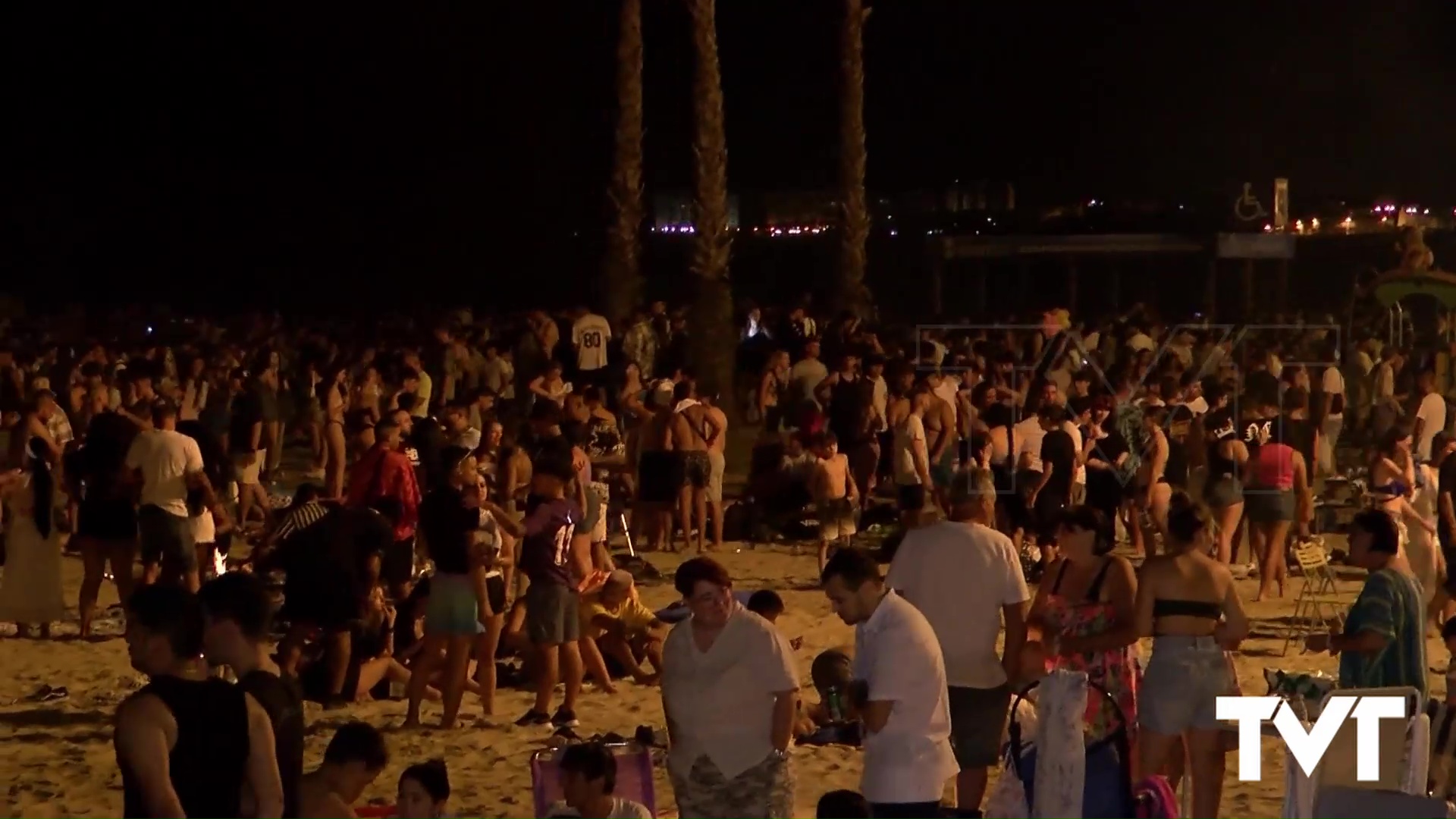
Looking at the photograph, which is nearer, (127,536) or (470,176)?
(127,536)

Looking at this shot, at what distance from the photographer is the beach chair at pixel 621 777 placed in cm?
669

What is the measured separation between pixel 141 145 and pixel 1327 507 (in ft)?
128

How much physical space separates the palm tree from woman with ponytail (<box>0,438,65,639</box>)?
1290cm

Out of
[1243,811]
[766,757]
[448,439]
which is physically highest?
[448,439]

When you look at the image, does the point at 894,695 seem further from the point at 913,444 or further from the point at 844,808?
the point at 913,444

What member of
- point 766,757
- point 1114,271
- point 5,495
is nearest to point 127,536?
point 5,495

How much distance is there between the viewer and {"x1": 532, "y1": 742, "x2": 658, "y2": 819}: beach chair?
6.69 metres

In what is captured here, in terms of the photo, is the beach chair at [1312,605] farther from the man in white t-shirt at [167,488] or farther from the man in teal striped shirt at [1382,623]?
the man in white t-shirt at [167,488]

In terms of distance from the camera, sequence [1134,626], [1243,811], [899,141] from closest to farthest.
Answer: [1134,626]
[1243,811]
[899,141]

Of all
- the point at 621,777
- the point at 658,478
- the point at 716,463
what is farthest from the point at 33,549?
the point at 621,777

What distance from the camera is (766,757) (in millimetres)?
6281

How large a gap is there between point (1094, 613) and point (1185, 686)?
0.42 m

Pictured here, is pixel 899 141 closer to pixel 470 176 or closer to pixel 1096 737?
pixel 470 176

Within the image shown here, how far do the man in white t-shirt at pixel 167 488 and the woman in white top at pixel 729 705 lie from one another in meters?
6.33
